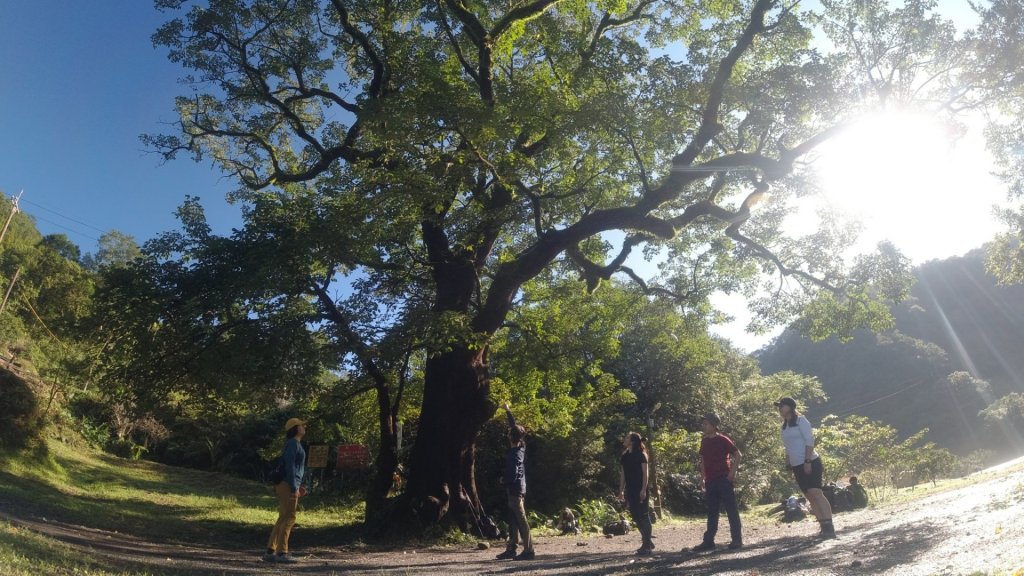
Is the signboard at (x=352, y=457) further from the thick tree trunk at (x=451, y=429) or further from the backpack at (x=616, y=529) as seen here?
the backpack at (x=616, y=529)

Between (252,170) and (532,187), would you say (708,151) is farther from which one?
(252,170)

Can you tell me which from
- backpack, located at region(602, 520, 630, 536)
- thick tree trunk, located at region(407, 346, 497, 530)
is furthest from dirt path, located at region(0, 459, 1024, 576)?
backpack, located at region(602, 520, 630, 536)

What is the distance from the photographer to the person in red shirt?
21.5 ft

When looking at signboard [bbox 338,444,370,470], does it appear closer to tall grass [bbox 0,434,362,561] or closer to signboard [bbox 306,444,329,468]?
signboard [bbox 306,444,329,468]

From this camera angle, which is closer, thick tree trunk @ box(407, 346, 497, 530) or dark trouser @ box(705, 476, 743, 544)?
dark trouser @ box(705, 476, 743, 544)

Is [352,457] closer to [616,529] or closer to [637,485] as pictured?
[616,529]

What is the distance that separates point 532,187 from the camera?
11.3m

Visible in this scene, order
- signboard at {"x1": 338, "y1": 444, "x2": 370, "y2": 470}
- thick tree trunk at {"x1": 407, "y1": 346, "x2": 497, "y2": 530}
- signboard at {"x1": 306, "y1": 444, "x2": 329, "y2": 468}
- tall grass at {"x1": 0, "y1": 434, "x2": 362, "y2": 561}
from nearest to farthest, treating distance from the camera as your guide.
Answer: tall grass at {"x1": 0, "y1": 434, "x2": 362, "y2": 561} → thick tree trunk at {"x1": 407, "y1": 346, "x2": 497, "y2": 530} → signboard at {"x1": 306, "y1": 444, "x2": 329, "y2": 468} → signboard at {"x1": 338, "y1": 444, "x2": 370, "y2": 470}

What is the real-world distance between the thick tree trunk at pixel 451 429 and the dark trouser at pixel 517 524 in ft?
9.13

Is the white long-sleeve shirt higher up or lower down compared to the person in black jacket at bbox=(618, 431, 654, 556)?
higher up

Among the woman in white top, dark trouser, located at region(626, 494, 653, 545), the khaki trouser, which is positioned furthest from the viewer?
dark trouser, located at region(626, 494, 653, 545)

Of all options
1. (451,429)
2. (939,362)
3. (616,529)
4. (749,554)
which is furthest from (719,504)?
(939,362)

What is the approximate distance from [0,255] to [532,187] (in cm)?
3341

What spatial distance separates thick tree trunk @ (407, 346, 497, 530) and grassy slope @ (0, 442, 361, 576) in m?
1.62
